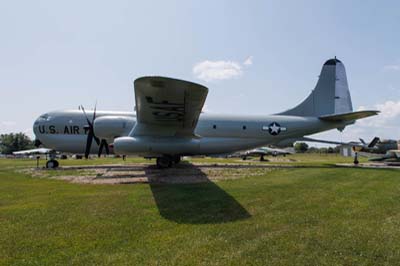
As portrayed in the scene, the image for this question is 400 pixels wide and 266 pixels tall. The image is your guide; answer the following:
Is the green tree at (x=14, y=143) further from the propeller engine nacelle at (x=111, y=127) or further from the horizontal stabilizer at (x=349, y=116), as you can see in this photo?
the horizontal stabilizer at (x=349, y=116)

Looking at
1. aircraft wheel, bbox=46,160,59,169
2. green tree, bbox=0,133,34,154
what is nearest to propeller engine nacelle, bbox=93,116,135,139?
aircraft wheel, bbox=46,160,59,169

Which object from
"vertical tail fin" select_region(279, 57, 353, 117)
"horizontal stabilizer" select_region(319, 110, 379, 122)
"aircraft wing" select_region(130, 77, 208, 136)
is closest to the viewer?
"aircraft wing" select_region(130, 77, 208, 136)

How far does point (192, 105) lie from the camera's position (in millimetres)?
10102

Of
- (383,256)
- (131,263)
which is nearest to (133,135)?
(131,263)

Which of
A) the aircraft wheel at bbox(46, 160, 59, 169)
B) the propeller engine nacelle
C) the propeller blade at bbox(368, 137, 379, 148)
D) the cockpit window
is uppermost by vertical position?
the cockpit window

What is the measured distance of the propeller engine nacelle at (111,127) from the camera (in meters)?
14.8

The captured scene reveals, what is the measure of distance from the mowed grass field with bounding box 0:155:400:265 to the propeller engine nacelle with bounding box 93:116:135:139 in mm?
6727

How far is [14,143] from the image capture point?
106125 millimetres

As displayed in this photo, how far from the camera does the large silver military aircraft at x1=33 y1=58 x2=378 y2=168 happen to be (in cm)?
998

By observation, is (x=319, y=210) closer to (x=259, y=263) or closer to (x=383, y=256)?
(x=383, y=256)

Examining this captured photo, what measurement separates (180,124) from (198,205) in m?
5.77

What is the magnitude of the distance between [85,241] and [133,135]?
28.1 ft

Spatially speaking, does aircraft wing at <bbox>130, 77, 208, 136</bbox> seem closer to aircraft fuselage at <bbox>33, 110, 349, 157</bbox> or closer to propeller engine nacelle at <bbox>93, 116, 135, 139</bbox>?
propeller engine nacelle at <bbox>93, 116, 135, 139</bbox>

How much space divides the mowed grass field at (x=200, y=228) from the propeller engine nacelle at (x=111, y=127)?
6.73 m
